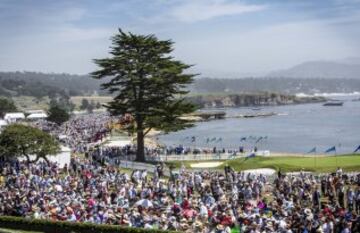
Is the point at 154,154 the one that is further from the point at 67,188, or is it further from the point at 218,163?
the point at 67,188

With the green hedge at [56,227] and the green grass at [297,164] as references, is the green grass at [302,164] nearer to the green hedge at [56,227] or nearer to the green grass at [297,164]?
the green grass at [297,164]

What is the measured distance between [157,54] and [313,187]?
3084 cm

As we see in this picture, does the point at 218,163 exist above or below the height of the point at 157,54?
below

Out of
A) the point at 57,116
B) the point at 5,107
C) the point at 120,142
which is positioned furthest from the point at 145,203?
the point at 5,107

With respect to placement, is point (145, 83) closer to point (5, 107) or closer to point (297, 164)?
point (297, 164)

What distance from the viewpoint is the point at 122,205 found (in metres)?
31.2

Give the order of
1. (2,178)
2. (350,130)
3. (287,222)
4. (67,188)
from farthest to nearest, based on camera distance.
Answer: (350,130), (2,178), (67,188), (287,222)

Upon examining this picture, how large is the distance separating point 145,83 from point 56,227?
104ft

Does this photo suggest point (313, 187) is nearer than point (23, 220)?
No

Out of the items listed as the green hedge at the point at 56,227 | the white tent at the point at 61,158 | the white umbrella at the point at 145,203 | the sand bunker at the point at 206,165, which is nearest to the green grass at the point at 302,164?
the sand bunker at the point at 206,165

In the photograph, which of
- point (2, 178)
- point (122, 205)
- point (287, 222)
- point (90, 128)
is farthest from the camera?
point (90, 128)

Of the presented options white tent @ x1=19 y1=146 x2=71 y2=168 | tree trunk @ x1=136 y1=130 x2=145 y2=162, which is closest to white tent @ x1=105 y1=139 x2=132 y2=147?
tree trunk @ x1=136 y1=130 x2=145 y2=162

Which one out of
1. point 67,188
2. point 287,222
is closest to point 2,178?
point 67,188

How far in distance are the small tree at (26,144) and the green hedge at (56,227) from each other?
1743 centimetres
